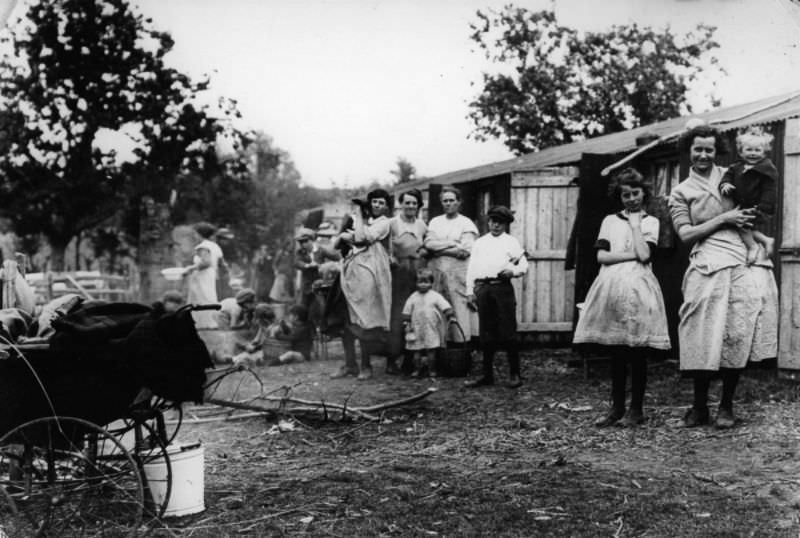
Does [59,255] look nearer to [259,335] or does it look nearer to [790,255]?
[259,335]

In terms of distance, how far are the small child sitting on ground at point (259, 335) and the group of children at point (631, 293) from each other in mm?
5803

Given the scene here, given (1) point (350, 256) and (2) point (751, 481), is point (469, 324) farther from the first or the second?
(2) point (751, 481)

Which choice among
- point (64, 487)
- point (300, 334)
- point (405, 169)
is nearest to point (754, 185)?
point (64, 487)

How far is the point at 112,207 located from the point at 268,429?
12.4m

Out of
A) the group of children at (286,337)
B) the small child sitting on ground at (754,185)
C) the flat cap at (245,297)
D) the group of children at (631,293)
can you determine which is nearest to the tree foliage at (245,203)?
the flat cap at (245,297)

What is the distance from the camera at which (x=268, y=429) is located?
632cm

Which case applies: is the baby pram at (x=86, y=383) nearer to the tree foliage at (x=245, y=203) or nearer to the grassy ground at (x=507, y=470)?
the grassy ground at (x=507, y=470)

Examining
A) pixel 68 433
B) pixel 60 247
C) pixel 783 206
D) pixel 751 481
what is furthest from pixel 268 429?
pixel 60 247

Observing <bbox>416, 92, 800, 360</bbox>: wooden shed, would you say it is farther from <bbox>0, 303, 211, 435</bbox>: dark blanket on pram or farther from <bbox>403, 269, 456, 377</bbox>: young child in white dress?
<bbox>0, 303, 211, 435</bbox>: dark blanket on pram

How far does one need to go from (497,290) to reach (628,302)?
2.09 meters

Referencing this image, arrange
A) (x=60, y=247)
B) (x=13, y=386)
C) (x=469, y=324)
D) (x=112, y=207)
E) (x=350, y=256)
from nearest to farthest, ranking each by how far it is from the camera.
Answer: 1. (x=13, y=386)
2. (x=350, y=256)
3. (x=469, y=324)
4. (x=112, y=207)
5. (x=60, y=247)

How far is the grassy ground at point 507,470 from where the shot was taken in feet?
12.6

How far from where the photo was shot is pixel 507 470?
485 cm

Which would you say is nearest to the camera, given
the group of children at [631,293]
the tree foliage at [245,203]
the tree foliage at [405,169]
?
the group of children at [631,293]
